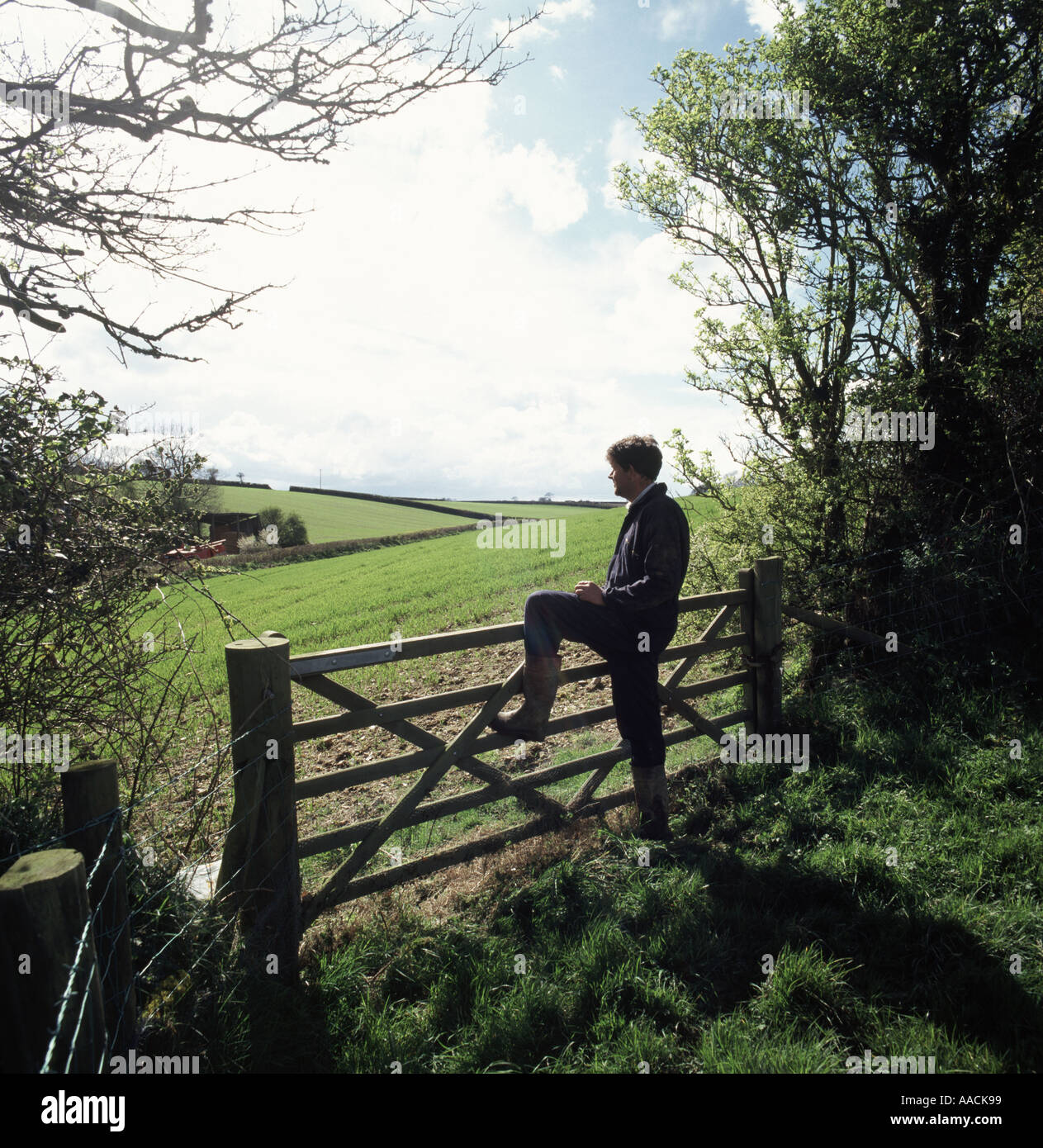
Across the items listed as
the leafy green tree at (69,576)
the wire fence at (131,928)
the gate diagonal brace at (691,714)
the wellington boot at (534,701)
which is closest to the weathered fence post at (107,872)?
the wire fence at (131,928)

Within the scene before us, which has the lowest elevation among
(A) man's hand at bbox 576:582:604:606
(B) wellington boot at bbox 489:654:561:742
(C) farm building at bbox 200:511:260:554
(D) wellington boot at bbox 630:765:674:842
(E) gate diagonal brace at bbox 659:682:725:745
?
(D) wellington boot at bbox 630:765:674:842

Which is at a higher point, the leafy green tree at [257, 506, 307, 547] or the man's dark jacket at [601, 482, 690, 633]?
the leafy green tree at [257, 506, 307, 547]

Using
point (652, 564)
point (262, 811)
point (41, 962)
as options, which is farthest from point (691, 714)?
point (41, 962)

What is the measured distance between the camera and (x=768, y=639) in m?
5.83

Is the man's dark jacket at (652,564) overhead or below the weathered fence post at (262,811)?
overhead

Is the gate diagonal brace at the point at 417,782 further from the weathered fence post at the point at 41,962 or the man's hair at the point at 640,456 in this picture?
the weathered fence post at the point at 41,962

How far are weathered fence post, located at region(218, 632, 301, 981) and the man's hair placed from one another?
239cm

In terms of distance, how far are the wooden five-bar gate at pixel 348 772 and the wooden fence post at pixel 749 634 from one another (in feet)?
1.69

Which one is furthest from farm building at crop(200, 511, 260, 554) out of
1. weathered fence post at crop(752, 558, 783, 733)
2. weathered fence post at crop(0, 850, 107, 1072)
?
weathered fence post at crop(752, 558, 783, 733)

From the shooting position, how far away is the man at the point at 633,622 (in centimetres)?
412

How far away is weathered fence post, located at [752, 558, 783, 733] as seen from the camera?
5.81 meters

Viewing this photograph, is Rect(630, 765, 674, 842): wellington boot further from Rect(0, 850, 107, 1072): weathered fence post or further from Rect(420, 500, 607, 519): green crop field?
Rect(420, 500, 607, 519): green crop field

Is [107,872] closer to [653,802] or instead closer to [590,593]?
[590,593]

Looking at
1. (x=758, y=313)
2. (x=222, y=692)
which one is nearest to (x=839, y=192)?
(x=758, y=313)
